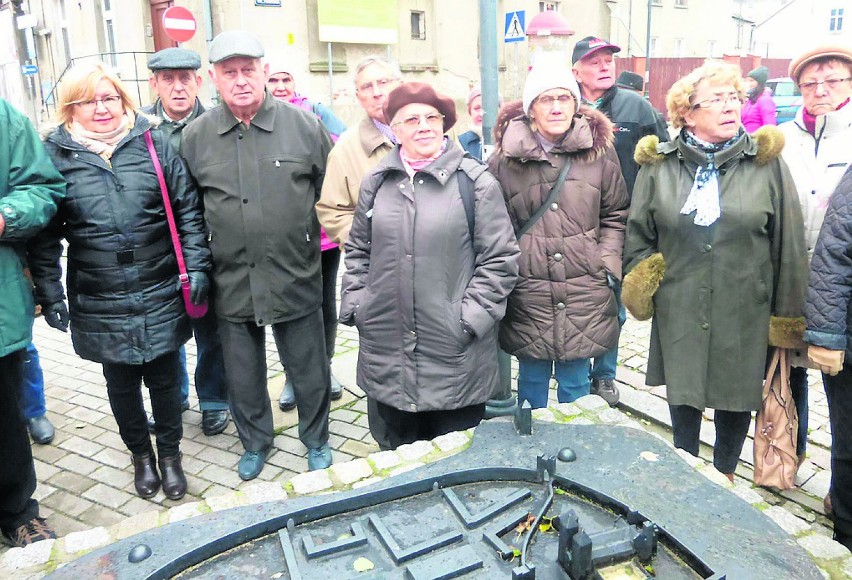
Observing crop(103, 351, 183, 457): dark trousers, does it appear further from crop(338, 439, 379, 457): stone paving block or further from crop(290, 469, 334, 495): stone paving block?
crop(290, 469, 334, 495): stone paving block

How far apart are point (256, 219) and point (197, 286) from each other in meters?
0.43

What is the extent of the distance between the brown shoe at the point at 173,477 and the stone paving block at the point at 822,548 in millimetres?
2853

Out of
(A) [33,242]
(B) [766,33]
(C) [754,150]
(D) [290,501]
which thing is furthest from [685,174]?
(B) [766,33]

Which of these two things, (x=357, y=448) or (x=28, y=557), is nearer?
(x=28, y=557)

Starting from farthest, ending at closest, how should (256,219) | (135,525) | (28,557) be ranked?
(256,219) → (135,525) → (28,557)

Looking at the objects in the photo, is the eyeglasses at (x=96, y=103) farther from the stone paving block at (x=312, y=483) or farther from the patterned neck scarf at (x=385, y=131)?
the stone paving block at (x=312, y=483)

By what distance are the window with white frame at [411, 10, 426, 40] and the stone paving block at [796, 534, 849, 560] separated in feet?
54.6

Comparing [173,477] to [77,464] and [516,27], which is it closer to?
[77,464]

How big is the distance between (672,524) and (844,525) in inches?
58.9

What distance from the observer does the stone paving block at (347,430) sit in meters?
4.29

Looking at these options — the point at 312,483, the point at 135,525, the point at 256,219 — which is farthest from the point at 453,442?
the point at 256,219

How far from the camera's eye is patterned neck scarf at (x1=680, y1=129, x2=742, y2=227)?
2.96 meters

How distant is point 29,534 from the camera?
3.23 meters

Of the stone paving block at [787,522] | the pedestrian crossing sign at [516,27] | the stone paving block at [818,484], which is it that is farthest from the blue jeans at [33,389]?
the pedestrian crossing sign at [516,27]
